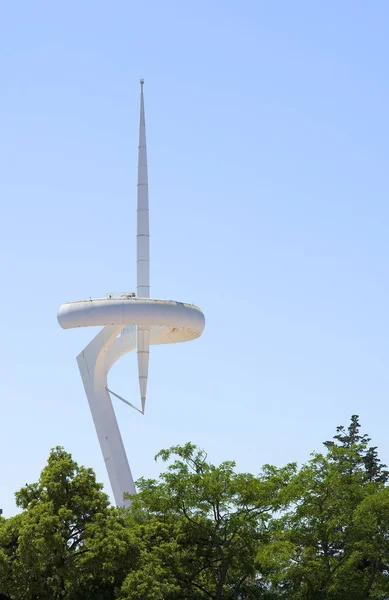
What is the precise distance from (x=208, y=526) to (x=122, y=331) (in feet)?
71.3

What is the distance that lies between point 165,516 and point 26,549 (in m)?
8.61

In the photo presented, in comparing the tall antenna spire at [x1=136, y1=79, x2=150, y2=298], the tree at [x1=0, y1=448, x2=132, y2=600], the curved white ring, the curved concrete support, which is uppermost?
the tall antenna spire at [x1=136, y1=79, x2=150, y2=298]

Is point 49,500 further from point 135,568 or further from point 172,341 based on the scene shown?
point 172,341

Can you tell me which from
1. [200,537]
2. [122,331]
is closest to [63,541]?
[200,537]

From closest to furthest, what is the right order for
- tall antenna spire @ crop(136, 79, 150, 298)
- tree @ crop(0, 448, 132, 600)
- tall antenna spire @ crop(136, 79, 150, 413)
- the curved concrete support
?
tree @ crop(0, 448, 132, 600)
the curved concrete support
tall antenna spire @ crop(136, 79, 150, 413)
tall antenna spire @ crop(136, 79, 150, 298)

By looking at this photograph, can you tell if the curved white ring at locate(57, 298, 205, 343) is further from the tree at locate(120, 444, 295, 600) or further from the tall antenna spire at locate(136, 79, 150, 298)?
the tree at locate(120, 444, 295, 600)

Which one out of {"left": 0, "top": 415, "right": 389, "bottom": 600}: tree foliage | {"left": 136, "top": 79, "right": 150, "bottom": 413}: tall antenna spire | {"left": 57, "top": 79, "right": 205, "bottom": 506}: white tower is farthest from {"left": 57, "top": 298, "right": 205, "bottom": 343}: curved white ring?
{"left": 0, "top": 415, "right": 389, "bottom": 600}: tree foliage

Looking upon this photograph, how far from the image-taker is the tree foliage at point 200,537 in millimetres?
59625

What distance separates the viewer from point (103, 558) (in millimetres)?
59719

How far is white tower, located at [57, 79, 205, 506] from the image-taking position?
258 feet

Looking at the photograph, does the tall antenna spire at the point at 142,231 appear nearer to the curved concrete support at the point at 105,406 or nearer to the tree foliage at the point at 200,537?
the curved concrete support at the point at 105,406

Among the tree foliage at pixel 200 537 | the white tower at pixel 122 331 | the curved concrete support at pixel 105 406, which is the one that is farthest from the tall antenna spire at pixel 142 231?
the tree foliage at pixel 200 537

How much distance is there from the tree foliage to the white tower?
13.8 metres

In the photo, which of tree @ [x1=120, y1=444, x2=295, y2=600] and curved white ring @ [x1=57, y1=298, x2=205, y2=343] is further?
curved white ring @ [x1=57, y1=298, x2=205, y2=343]
